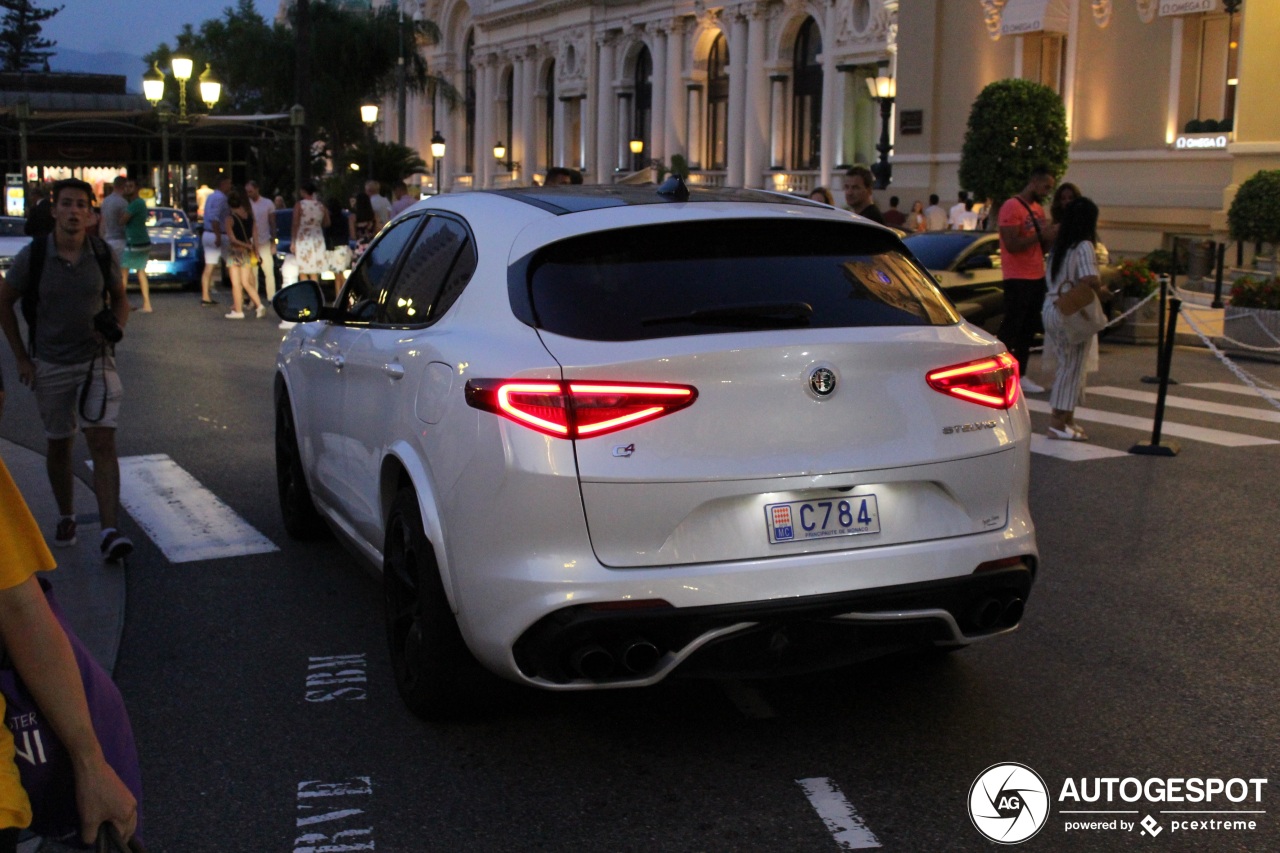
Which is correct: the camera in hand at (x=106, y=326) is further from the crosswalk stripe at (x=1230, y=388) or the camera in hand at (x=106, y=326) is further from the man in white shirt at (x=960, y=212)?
the man in white shirt at (x=960, y=212)

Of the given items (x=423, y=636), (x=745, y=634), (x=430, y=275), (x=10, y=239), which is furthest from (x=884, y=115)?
(x=745, y=634)

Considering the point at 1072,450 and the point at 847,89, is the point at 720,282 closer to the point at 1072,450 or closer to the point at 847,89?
the point at 1072,450

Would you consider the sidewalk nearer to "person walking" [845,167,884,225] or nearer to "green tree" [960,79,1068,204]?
"person walking" [845,167,884,225]

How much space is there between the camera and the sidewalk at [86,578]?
235 inches

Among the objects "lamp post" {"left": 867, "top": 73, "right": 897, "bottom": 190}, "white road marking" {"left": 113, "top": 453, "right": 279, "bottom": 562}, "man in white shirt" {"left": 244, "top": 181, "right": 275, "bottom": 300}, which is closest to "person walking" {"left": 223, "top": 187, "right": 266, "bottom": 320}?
"man in white shirt" {"left": 244, "top": 181, "right": 275, "bottom": 300}

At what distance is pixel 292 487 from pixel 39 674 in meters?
5.36

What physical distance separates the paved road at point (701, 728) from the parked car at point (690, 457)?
1.17 ft

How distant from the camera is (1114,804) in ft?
14.2

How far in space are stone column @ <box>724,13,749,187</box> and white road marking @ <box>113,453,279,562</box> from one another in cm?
4178

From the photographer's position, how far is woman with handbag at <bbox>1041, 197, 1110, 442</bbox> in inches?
423

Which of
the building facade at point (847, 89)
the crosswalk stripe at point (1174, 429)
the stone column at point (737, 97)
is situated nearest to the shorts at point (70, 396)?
the crosswalk stripe at point (1174, 429)

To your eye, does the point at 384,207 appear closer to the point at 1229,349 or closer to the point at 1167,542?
the point at 1229,349

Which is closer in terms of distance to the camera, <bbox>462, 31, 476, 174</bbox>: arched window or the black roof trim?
the black roof trim

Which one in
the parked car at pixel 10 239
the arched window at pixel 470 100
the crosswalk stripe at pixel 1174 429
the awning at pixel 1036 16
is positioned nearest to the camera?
the crosswalk stripe at pixel 1174 429
